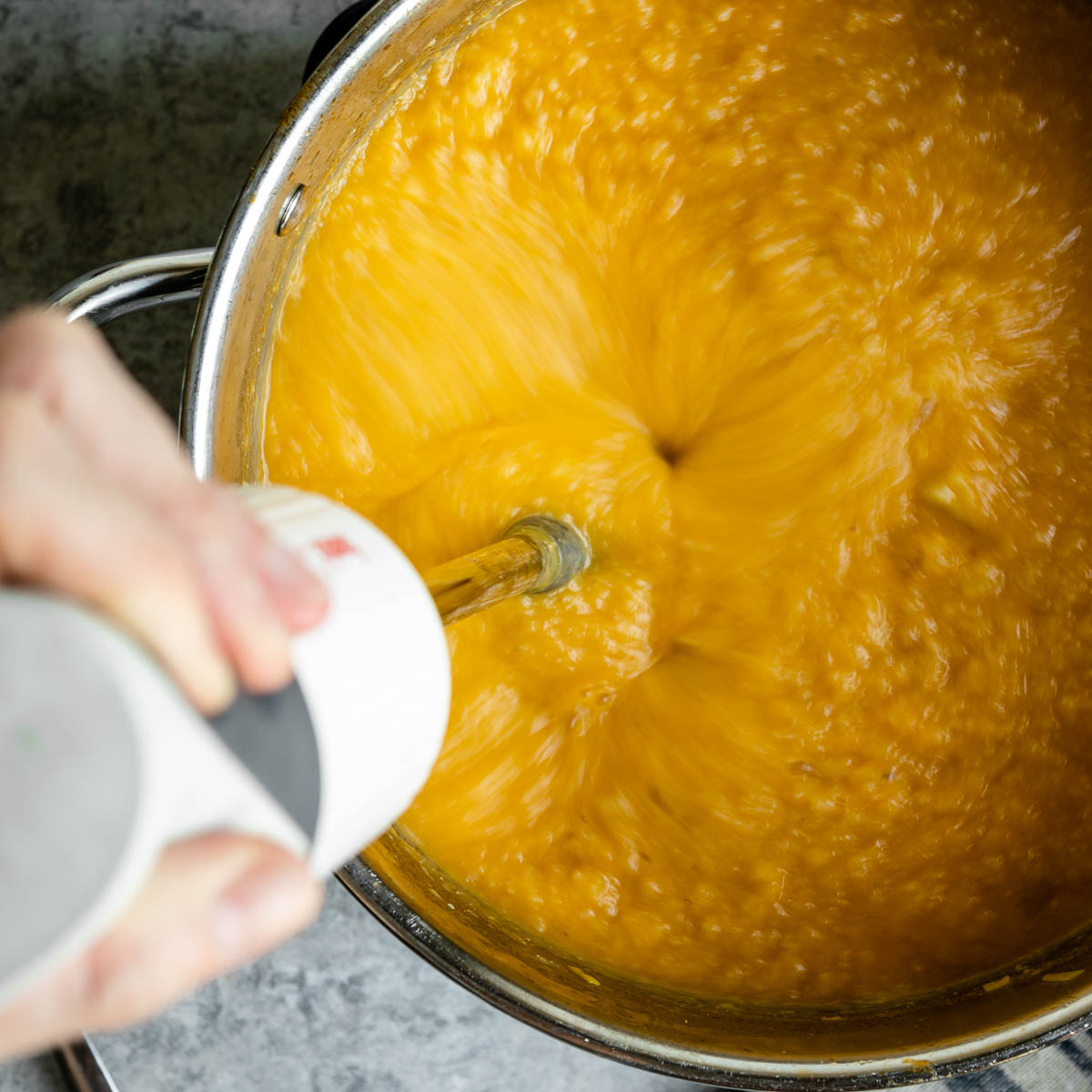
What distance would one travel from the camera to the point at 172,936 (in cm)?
30

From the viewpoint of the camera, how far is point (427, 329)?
80 cm

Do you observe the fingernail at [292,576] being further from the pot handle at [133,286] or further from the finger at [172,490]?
the pot handle at [133,286]

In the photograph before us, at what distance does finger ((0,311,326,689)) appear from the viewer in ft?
1.08

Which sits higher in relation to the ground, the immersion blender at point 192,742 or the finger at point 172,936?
the immersion blender at point 192,742

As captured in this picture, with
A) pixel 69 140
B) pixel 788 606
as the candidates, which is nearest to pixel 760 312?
pixel 788 606

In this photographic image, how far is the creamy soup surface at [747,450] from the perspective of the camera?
2.44 ft

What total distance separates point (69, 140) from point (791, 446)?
32.4 inches

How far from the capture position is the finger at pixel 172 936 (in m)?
0.30

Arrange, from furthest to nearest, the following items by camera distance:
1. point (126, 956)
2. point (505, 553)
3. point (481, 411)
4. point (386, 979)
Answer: point (386, 979) → point (481, 411) → point (505, 553) → point (126, 956)

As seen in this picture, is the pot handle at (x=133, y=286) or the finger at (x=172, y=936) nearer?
the finger at (x=172, y=936)

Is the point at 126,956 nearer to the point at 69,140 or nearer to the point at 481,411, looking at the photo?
the point at 481,411

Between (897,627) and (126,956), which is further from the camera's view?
(897,627)

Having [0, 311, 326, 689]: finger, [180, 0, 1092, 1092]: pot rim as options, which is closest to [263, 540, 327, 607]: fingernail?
[0, 311, 326, 689]: finger

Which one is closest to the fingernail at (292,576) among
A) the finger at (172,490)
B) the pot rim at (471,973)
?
the finger at (172,490)
